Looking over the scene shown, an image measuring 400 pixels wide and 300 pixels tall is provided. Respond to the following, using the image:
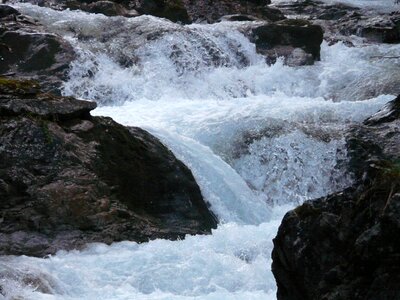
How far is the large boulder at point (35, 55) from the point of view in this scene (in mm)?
14547

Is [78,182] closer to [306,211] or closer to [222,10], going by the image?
[306,211]

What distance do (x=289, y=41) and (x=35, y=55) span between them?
6841 millimetres

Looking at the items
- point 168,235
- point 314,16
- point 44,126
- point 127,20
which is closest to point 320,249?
point 168,235

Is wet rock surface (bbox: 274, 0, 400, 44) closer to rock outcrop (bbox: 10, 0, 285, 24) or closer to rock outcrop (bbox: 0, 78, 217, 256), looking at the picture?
rock outcrop (bbox: 10, 0, 285, 24)

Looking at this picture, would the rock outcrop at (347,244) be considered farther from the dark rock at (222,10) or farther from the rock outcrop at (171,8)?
the dark rock at (222,10)

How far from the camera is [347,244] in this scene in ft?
13.6

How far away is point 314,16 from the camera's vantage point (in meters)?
25.5

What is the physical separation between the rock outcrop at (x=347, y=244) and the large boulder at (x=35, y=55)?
10.5 metres

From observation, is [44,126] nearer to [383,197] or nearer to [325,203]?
[325,203]

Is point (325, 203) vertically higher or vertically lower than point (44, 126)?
higher

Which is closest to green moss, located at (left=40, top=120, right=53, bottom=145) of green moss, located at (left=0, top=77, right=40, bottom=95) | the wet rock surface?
green moss, located at (left=0, top=77, right=40, bottom=95)

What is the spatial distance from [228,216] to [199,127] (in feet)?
8.41

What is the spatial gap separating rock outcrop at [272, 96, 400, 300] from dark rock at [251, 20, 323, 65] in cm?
1296

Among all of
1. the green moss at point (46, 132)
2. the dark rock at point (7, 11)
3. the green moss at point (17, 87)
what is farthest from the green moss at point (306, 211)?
the dark rock at point (7, 11)
